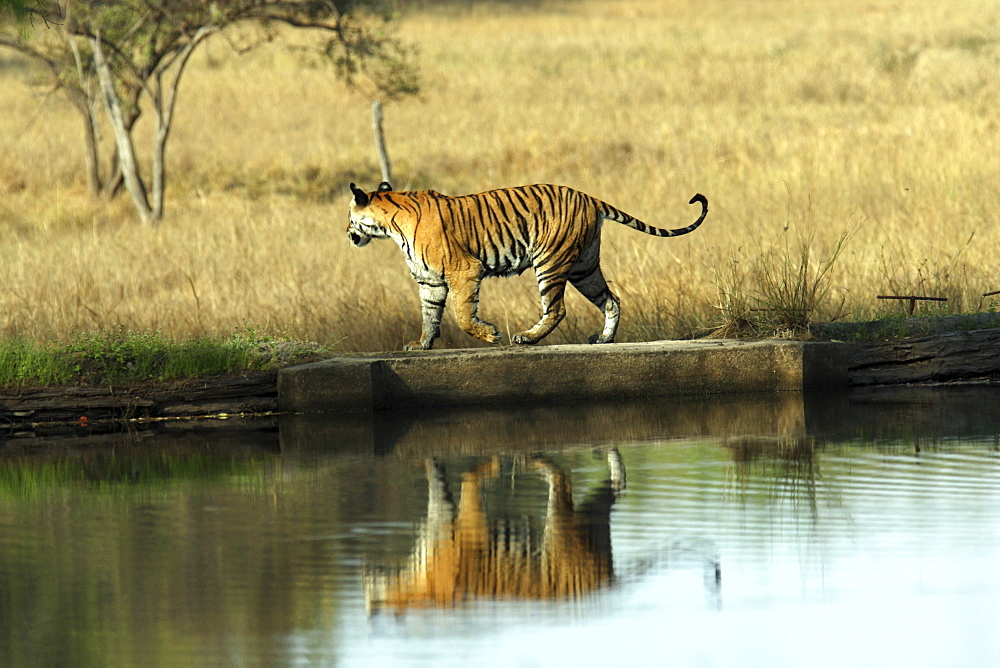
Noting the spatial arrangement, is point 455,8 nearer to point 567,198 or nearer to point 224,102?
point 224,102

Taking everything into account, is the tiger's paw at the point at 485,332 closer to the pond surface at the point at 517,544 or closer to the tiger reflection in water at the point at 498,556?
the pond surface at the point at 517,544

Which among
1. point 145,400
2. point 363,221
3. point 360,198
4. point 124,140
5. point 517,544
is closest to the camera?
point 517,544

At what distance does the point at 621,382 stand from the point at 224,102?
1479 inches

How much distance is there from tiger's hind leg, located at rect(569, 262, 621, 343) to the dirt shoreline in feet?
5.94

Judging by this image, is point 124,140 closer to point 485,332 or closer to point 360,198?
point 360,198

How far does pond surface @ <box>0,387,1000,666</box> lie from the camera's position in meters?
5.14

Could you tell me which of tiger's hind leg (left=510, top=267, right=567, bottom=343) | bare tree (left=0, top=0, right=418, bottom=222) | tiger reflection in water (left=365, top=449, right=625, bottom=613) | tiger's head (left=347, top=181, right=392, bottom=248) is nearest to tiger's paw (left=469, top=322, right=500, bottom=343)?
tiger's hind leg (left=510, top=267, right=567, bottom=343)

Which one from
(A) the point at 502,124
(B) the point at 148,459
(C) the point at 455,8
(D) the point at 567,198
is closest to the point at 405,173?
(A) the point at 502,124

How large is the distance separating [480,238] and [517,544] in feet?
17.4

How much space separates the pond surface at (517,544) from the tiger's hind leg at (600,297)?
1729 mm

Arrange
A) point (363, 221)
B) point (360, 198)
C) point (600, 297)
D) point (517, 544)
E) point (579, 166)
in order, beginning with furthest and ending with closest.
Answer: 1. point (579, 166)
2. point (600, 297)
3. point (363, 221)
4. point (360, 198)
5. point (517, 544)

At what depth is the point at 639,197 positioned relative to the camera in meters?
25.6

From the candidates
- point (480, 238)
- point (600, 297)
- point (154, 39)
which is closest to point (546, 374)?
point (600, 297)

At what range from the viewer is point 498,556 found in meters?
6.38
